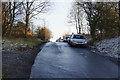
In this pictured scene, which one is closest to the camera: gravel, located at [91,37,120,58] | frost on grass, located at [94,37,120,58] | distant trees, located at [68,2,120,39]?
gravel, located at [91,37,120,58]

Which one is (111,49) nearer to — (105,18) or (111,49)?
(111,49)


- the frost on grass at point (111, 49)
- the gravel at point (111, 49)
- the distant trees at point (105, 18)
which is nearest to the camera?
the gravel at point (111, 49)

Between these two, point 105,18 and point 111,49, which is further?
point 105,18

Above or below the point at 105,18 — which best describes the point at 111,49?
below

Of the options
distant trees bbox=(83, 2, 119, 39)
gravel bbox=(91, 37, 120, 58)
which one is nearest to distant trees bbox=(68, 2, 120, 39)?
distant trees bbox=(83, 2, 119, 39)

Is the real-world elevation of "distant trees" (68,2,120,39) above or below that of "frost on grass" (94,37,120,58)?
above

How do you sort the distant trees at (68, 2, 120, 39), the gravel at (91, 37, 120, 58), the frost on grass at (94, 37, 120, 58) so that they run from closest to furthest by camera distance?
the gravel at (91, 37, 120, 58) → the frost on grass at (94, 37, 120, 58) → the distant trees at (68, 2, 120, 39)

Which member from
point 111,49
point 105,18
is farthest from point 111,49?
point 105,18

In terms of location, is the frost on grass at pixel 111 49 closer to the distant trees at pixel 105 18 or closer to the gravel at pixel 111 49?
the gravel at pixel 111 49

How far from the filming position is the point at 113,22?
26.2m

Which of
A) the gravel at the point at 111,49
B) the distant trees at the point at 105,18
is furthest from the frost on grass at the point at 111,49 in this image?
the distant trees at the point at 105,18

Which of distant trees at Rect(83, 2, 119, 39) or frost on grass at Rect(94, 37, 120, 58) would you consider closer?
frost on grass at Rect(94, 37, 120, 58)

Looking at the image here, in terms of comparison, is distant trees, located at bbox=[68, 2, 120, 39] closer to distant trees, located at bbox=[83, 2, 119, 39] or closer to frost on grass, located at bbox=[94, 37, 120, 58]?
distant trees, located at bbox=[83, 2, 119, 39]

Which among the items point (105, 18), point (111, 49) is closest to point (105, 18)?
point (105, 18)
